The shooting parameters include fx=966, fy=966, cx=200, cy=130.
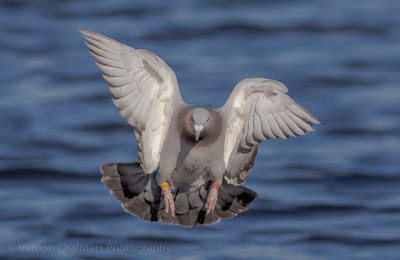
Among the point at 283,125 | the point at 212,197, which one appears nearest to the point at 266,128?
the point at 283,125

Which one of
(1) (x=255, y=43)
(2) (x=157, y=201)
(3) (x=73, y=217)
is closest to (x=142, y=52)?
(2) (x=157, y=201)

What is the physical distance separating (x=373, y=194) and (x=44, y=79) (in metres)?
9.82

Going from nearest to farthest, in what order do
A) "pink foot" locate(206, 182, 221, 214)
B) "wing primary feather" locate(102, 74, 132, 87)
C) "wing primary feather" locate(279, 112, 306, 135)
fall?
"wing primary feather" locate(102, 74, 132, 87) → "wing primary feather" locate(279, 112, 306, 135) → "pink foot" locate(206, 182, 221, 214)

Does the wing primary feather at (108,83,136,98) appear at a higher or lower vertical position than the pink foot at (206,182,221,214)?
higher

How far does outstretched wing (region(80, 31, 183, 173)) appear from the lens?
1151cm

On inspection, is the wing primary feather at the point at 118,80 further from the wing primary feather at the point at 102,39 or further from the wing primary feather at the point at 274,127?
the wing primary feather at the point at 274,127

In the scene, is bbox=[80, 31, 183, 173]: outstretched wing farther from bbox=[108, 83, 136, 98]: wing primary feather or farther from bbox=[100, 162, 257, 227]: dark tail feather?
bbox=[100, 162, 257, 227]: dark tail feather

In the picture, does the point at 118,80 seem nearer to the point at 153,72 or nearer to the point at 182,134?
the point at 153,72

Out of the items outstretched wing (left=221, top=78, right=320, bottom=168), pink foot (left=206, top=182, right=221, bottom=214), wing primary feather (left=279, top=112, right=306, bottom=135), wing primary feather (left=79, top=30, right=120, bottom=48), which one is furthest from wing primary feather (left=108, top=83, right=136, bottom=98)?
wing primary feather (left=279, top=112, right=306, bottom=135)

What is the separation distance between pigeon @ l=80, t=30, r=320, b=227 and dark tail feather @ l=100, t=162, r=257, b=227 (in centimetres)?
1

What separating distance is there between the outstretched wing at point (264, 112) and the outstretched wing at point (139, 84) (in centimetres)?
76

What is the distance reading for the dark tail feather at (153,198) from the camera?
1270cm

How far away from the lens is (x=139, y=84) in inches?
460

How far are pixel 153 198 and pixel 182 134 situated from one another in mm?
1328
